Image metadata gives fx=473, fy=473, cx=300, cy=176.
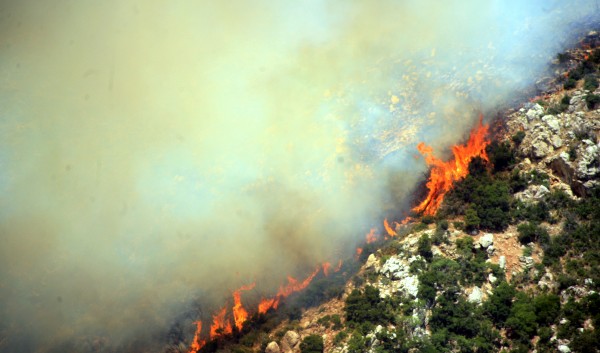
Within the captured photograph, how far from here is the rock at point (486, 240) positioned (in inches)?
1928

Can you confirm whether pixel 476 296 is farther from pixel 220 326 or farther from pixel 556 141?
pixel 220 326

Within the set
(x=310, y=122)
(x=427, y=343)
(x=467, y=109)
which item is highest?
(x=310, y=122)

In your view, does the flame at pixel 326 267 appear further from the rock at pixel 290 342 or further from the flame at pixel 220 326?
the flame at pixel 220 326

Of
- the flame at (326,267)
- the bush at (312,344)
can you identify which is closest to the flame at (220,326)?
the bush at (312,344)

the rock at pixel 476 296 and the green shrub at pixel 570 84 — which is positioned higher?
the green shrub at pixel 570 84

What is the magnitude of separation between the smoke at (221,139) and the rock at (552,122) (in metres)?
7.11

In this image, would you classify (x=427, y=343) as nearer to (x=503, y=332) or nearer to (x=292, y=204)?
(x=503, y=332)

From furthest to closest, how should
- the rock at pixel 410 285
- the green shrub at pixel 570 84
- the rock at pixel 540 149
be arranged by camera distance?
the green shrub at pixel 570 84 < the rock at pixel 540 149 < the rock at pixel 410 285

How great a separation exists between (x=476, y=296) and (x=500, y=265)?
13.5ft

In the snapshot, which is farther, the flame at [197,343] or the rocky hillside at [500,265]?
the flame at [197,343]

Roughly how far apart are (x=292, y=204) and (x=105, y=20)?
60213 millimetres

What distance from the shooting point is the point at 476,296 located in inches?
1807

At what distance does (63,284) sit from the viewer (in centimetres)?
6469

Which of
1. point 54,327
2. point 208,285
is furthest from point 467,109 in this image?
point 54,327
